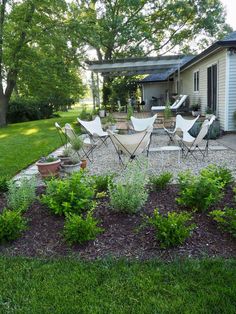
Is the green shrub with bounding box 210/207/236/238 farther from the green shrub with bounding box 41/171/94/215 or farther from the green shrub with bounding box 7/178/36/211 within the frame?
the green shrub with bounding box 7/178/36/211

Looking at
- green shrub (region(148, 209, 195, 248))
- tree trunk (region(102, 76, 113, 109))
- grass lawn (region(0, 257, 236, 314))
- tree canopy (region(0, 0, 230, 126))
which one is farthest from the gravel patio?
tree trunk (region(102, 76, 113, 109))

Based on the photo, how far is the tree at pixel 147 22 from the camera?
19078mm

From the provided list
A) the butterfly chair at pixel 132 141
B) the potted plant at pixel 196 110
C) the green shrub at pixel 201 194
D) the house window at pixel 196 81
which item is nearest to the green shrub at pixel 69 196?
the green shrub at pixel 201 194

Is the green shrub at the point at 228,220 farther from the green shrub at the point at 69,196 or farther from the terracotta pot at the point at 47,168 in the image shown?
the terracotta pot at the point at 47,168

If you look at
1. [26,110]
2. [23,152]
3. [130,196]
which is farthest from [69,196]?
[26,110]

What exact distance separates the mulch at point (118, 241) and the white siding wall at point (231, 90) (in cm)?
647

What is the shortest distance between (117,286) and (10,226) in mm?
1208

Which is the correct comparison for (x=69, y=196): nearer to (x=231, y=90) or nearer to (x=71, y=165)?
(x=71, y=165)

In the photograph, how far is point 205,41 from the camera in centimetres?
2333

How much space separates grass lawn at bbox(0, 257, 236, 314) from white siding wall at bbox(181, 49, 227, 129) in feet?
25.5

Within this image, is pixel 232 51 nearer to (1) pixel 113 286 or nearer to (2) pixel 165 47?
(1) pixel 113 286

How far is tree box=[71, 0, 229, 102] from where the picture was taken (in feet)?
62.6

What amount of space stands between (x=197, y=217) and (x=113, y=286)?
132 cm

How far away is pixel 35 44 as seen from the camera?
48.7 ft
